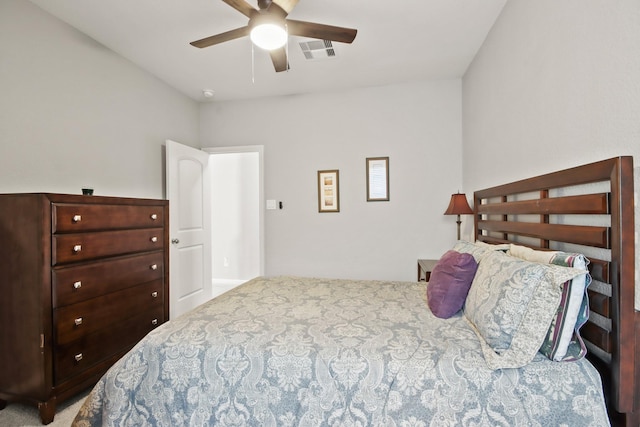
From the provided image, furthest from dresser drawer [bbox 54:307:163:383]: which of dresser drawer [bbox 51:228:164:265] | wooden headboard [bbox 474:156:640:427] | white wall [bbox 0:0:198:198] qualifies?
wooden headboard [bbox 474:156:640:427]

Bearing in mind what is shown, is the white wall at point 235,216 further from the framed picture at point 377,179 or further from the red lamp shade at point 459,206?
the red lamp shade at point 459,206

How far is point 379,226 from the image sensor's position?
137 inches

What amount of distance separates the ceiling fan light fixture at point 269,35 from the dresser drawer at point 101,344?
2179 millimetres

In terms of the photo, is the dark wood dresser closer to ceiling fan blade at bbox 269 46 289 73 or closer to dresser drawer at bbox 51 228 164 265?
dresser drawer at bbox 51 228 164 265

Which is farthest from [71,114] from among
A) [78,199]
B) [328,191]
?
[328,191]

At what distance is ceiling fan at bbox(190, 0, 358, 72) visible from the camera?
1.70 m

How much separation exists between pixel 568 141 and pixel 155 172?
3472mm

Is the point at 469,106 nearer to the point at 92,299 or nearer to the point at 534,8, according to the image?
the point at 534,8

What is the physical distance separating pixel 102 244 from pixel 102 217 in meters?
0.19

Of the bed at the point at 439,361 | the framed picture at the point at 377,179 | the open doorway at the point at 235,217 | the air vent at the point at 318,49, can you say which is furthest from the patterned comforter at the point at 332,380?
the open doorway at the point at 235,217

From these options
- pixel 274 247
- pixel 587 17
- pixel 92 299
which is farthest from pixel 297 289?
pixel 587 17

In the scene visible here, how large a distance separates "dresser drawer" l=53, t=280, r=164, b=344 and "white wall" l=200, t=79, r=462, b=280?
150cm

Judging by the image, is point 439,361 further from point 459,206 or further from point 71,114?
point 71,114

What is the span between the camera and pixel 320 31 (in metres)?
1.87
